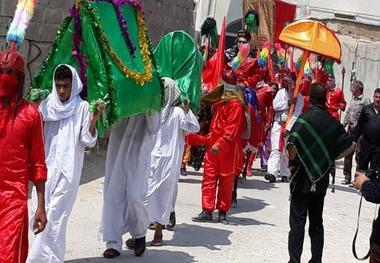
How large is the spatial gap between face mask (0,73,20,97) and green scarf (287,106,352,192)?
114 inches

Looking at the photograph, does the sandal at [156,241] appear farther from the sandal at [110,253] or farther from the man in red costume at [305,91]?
the man in red costume at [305,91]

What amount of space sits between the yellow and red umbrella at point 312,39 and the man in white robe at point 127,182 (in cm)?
512

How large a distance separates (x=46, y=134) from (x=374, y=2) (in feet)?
74.6

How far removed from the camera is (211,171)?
31.3 ft

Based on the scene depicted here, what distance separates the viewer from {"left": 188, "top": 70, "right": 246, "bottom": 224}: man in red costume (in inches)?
368

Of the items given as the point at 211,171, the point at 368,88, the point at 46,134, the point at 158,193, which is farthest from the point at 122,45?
the point at 368,88

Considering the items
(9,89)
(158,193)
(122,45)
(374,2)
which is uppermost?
(374,2)

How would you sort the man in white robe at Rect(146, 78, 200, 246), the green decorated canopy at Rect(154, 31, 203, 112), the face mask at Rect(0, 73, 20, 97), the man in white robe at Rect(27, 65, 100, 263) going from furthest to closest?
the green decorated canopy at Rect(154, 31, 203, 112) → the man in white robe at Rect(146, 78, 200, 246) → the man in white robe at Rect(27, 65, 100, 263) → the face mask at Rect(0, 73, 20, 97)

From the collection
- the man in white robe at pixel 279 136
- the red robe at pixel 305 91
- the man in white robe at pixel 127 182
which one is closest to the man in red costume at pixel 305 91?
the red robe at pixel 305 91

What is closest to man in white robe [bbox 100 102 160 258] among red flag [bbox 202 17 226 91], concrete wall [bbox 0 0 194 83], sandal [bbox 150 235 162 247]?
sandal [bbox 150 235 162 247]

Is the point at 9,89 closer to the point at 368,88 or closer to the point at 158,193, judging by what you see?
the point at 158,193

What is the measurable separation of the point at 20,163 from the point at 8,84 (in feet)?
1.60

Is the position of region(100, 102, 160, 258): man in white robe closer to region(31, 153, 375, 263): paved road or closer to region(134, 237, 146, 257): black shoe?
region(134, 237, 146, 257): black shoe

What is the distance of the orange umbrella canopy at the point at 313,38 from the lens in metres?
11.9
